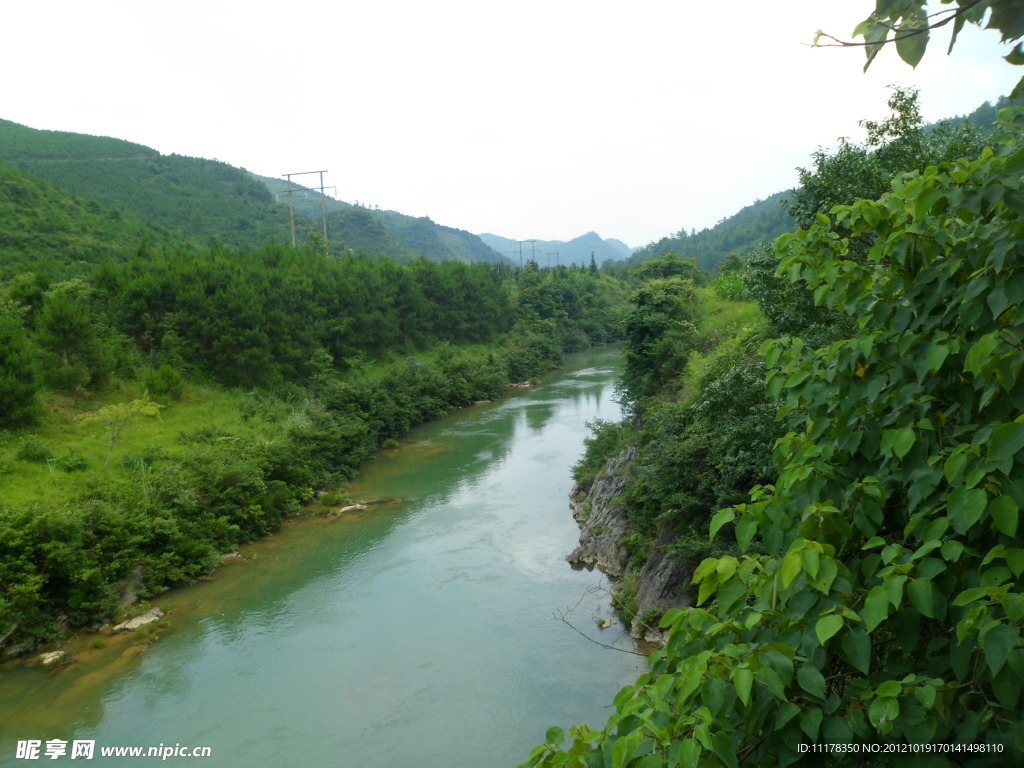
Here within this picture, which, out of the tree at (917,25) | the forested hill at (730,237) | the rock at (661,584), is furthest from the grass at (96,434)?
the forested hill at (730,237)

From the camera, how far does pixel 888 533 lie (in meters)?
2.25

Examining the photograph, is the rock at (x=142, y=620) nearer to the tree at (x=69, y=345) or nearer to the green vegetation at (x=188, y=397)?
the green vegetation at (x=188, y=397)

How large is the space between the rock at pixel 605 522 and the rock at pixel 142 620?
6.21 meters

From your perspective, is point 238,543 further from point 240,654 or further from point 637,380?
point 637,380

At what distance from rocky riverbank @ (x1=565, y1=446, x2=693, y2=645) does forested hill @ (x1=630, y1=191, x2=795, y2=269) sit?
34801 millimetres

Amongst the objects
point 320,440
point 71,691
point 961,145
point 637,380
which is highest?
point 961,145

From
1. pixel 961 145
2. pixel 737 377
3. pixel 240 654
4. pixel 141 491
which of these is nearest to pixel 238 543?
pixel 141 491

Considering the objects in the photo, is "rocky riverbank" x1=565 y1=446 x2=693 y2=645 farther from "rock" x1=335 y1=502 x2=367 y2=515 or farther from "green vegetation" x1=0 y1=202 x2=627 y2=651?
"green vegetation" x1=0 y1=202 x2=627 y2=651

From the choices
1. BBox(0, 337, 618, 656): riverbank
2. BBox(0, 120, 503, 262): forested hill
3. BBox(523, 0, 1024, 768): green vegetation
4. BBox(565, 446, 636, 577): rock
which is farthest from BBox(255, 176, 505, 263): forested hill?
BBox(523, 0, 1024, 768): green vegetation

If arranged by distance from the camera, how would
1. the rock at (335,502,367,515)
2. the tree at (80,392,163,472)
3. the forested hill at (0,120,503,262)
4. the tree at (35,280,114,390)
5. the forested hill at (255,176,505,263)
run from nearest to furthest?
1. the tree at (80,392,163,472)
2. the rock at (335,502,367,515)
3. the tree at (35,280,114,390)
4. the forested hill at (0,120,503,262)
5. the forested hill at (255,176,505,263)

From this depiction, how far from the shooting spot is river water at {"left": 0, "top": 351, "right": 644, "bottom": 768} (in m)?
7.64

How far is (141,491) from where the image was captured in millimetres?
12086

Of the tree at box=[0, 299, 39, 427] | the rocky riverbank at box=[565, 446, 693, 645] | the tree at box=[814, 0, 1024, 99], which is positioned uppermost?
the tree at box=[814, 0, 1024, 99]

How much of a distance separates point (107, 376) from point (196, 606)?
8154 millimetres
